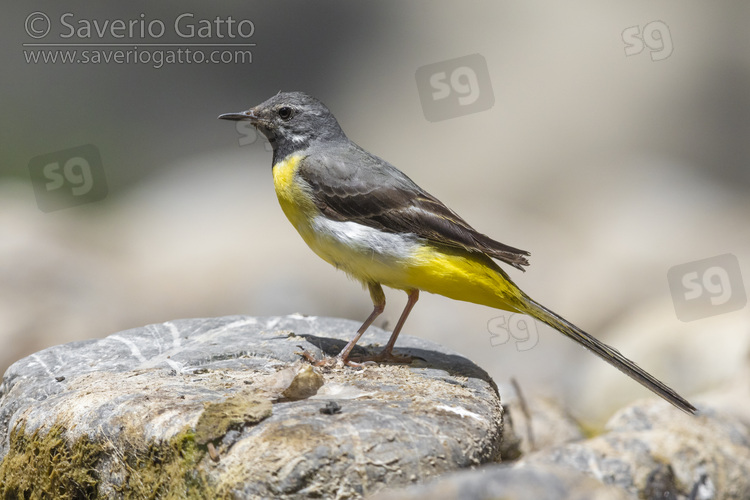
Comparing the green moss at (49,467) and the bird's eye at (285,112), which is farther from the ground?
the bird's eye at (285,112)

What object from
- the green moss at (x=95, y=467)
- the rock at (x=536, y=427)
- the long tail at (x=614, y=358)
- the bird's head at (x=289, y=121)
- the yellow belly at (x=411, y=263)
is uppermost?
the bird's head at (x=289, y=121)

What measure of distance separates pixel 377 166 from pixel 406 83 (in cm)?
813

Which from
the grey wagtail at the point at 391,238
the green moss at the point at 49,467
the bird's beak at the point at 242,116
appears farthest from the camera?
the bird's beak at the point at 242,116

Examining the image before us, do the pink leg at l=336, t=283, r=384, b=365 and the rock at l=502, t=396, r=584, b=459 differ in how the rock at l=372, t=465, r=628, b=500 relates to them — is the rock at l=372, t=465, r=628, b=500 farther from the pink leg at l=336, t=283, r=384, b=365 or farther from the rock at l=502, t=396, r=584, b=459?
the rock at l=502, t=396, r=584, b=459

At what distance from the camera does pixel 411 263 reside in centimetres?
600

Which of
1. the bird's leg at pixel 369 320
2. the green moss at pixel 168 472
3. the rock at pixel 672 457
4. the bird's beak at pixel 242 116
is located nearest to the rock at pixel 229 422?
the green moss at pixel 168 472

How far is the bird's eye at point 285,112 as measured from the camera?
22.2ft

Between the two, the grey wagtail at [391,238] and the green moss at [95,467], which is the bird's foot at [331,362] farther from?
the green moss at [95,467]

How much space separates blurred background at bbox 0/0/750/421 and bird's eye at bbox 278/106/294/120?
17.1ft

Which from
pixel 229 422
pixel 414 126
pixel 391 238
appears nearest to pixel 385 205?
pixel 391 238

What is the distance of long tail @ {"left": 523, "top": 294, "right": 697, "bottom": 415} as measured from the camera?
534 cm

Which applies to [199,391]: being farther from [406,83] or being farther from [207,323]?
[406,83]

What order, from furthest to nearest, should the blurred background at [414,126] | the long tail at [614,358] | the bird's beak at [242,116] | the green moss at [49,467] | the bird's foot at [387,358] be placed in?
the blurred background at [414,126], the bird's beak at [242,116], the bird's foot at [387,358], the long tail at [614,358], the green moss at [49,467]

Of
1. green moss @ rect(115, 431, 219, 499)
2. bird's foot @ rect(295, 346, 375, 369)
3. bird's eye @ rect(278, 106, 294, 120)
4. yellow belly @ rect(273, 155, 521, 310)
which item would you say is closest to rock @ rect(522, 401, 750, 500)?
yellow belly @ rect(273, 155, 521, 310)
